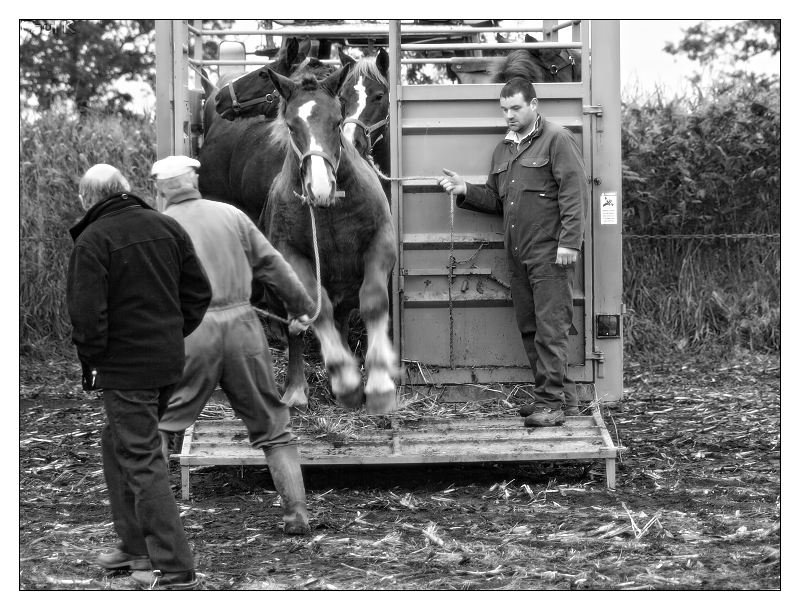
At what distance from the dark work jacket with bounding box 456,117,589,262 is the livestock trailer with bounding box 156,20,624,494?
38 cm

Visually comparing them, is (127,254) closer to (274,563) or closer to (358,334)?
(274,563)

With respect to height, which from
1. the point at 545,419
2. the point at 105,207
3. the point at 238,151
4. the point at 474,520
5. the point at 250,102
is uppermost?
the point at 250,102

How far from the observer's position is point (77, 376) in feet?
36.8

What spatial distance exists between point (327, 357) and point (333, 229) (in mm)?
852

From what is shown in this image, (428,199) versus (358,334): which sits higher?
(428,199)

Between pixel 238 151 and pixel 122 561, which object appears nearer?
pixel 122 561

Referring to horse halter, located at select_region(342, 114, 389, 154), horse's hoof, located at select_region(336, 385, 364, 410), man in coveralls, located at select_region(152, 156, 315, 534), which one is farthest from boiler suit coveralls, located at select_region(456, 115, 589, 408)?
man in coveralls, located at select_region(152, 156, 315, 534)

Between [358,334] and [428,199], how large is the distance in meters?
1.42

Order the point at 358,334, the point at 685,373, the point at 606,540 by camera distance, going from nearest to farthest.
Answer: the point at 606,540
the point at 358,334
the point at 685,373

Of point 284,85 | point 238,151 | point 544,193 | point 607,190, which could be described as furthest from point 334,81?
point 238,151

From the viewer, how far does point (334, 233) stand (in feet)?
22.5

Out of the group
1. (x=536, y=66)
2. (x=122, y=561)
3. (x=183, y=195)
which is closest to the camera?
(x=122, y=561)

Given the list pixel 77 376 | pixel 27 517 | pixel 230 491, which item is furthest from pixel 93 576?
pixel 77 376

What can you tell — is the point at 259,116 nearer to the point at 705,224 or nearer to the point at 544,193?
the point at 544,193
